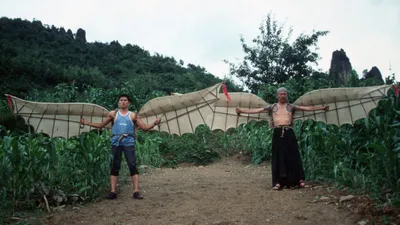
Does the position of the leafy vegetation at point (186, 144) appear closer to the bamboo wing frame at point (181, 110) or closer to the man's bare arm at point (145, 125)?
the bamboo wing frame at point (181, 110)

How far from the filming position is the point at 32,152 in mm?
4707

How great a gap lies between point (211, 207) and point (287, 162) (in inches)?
65.8

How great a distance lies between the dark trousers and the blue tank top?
7.41 feet

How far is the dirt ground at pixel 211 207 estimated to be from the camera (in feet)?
14.6

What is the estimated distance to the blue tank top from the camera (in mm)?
5622

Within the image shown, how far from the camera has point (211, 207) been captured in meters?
5.09

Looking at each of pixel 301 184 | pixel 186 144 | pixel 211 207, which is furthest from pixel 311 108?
pixel 186 144

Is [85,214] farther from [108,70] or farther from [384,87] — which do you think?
[108,70]

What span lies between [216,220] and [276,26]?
15.7 meters

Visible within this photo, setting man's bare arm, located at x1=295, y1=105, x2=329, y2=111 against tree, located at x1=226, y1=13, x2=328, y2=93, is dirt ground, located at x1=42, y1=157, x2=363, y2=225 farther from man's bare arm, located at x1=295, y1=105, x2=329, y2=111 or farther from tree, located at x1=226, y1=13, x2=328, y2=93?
tree, located at x1=226, y1=13, x2=328, y2=93

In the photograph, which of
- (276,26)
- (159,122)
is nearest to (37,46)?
(276,26)

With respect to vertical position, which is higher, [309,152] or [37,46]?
[37,46]

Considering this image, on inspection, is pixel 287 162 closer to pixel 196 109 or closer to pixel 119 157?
pixel 196 109

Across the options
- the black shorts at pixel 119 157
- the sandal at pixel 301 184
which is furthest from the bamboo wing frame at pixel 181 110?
the sandal at pixel 301 184
